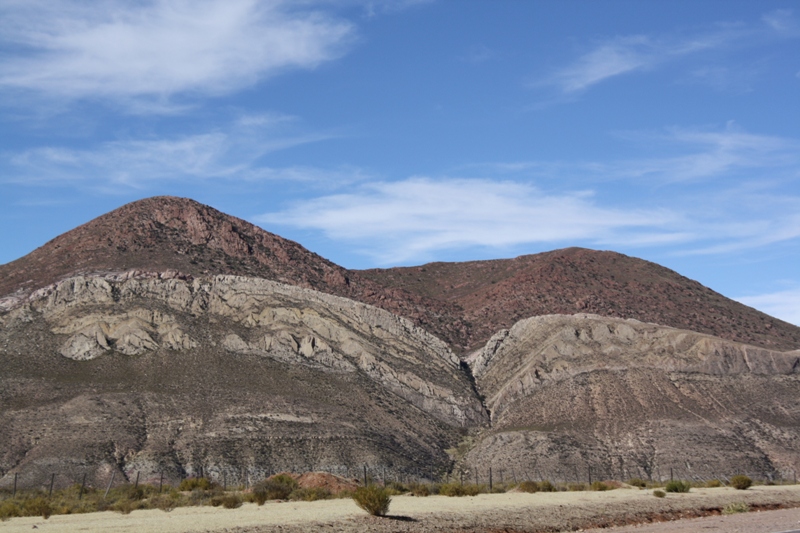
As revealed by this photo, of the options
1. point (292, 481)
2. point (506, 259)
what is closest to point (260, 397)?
point (292, 481)

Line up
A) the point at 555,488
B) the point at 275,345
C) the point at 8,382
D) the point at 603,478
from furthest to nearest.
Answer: the point at 275,345, the point at 8,382, the point at 603,478, the point at 555,488

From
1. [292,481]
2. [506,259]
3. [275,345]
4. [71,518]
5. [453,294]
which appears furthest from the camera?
[506,259]

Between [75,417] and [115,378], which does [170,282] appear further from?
[75,417]

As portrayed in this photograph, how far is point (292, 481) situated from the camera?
140ft

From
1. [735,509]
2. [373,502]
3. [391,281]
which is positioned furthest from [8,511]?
[391,281]

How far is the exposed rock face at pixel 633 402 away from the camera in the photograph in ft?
206

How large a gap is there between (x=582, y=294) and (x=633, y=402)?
31.7m

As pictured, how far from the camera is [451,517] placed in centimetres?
2892

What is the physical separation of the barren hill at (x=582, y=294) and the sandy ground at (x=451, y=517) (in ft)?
191

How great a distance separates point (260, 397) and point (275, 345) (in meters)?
10.7

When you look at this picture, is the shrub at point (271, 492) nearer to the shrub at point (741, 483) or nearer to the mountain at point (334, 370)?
the mountain at point (334, 370)

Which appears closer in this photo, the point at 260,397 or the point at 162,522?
the point at 162,522

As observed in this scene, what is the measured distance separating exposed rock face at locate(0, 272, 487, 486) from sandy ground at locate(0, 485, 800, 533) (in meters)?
26.2

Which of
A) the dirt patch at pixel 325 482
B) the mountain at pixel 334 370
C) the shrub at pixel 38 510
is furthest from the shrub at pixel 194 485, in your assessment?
the mountain at pixel 334 370
